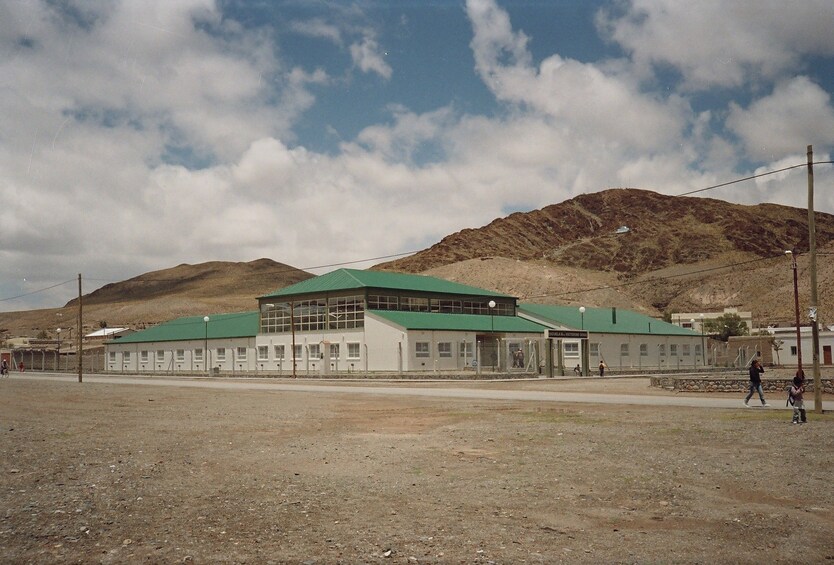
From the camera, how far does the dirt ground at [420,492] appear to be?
26.3 feet

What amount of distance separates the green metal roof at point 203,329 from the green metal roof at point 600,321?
30.0 m

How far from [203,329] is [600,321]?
4427 centimetres

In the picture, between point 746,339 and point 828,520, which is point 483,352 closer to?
point 746,339

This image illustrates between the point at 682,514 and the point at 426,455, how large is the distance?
5897 millimetres

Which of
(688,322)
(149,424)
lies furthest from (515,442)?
(688,322)

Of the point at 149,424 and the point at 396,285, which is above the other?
the point at 396,285

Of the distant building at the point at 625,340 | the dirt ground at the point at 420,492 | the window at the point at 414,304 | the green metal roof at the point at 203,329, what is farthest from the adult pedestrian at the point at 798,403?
the green metal roof at the point at 203,329

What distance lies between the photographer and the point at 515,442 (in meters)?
16.3

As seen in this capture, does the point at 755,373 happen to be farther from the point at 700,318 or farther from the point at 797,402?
the point at 700,318

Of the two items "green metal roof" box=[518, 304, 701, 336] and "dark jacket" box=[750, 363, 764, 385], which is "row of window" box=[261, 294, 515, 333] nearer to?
"green metal roof" box=[518, 304, 701, 336]

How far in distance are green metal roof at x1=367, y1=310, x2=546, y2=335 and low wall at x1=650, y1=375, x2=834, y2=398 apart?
29.0 m

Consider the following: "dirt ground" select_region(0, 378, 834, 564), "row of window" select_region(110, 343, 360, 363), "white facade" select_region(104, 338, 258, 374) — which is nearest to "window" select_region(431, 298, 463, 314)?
"row of window" select_region(110, 343, 360, 363)

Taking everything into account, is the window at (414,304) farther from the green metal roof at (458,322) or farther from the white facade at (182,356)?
the white facade at (182,356)

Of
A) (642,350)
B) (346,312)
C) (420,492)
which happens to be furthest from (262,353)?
(420,492)
